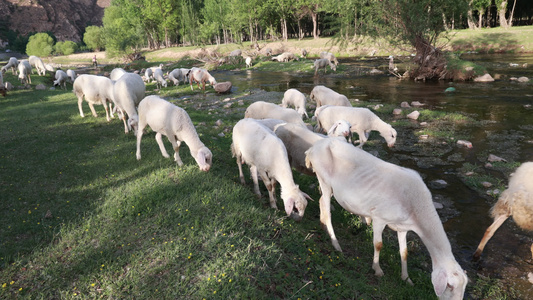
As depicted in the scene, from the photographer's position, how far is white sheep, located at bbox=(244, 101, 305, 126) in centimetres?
1026

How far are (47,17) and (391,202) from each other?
186609 mm

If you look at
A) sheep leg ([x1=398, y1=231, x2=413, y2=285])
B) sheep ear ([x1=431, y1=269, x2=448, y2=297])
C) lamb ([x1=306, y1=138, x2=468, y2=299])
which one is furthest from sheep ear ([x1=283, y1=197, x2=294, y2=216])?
sheep ear ([x1=431, y1=269, x2=448, y2=297])

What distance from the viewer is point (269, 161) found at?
6.59 meters

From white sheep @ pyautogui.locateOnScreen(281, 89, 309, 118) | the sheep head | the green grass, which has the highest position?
white sheep @ pyautogui.locateOnScreen(281, 89, 309, 118)

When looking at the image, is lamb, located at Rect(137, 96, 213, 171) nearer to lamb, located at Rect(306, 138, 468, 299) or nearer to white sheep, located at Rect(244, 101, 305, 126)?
white sheep, located at Rect(244, 101, 305, 126)

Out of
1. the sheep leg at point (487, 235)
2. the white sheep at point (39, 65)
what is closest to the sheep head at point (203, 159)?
the sheep leg at point (487, 235)

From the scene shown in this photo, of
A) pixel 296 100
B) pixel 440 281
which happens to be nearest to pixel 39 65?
pixel 296 100

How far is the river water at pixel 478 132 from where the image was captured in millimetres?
5703

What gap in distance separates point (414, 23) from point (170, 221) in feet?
87.7

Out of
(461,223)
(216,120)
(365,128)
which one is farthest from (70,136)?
(461,223)

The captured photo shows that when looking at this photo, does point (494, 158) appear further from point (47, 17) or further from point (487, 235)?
point (47, 17)

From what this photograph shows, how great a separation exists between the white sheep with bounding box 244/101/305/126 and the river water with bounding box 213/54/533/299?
3819 mm

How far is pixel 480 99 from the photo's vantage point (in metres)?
17.4

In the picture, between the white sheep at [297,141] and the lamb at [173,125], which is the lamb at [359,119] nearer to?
the white sheep at [297,141]
